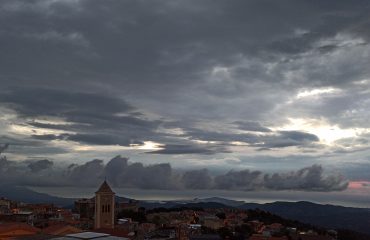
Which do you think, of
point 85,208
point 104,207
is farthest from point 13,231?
point 85,208

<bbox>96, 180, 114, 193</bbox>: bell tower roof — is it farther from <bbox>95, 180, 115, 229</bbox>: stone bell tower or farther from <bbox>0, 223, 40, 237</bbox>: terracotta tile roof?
<bbox>0, 223, 40, 237</bbox>: terracotta tile roof

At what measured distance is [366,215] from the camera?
7362 inches

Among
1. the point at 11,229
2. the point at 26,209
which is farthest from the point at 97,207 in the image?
the point at 26,209

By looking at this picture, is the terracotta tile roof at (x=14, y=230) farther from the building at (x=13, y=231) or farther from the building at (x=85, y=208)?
the building at (x=85, y=208)

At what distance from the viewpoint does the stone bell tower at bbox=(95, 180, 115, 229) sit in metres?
84.6

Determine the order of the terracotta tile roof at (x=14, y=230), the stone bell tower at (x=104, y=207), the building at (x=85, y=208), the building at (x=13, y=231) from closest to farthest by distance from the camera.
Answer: the building at (x=13, y=231), the terracotta tile roof at (x=14, y=230), the stone bell tower at (x=104, y=207), the building at (x=85, y=208)

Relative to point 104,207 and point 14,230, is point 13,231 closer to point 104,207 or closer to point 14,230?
point 14,230

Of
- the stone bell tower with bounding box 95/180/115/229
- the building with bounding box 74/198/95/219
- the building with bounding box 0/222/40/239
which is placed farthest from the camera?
the building with bounding box 74/198/95/219

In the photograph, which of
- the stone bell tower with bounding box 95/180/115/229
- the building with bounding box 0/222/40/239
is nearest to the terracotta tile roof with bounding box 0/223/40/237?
the building with bounding box 0/222/40/239

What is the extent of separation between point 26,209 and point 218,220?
42301mm

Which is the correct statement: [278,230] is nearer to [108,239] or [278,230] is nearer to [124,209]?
[124,209]

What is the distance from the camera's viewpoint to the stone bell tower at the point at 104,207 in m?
84.6

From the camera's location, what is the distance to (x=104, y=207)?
3415 inches

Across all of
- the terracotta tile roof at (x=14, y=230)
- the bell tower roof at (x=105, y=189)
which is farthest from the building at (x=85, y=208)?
the terracotta tile roof at (x=14, y=230)
